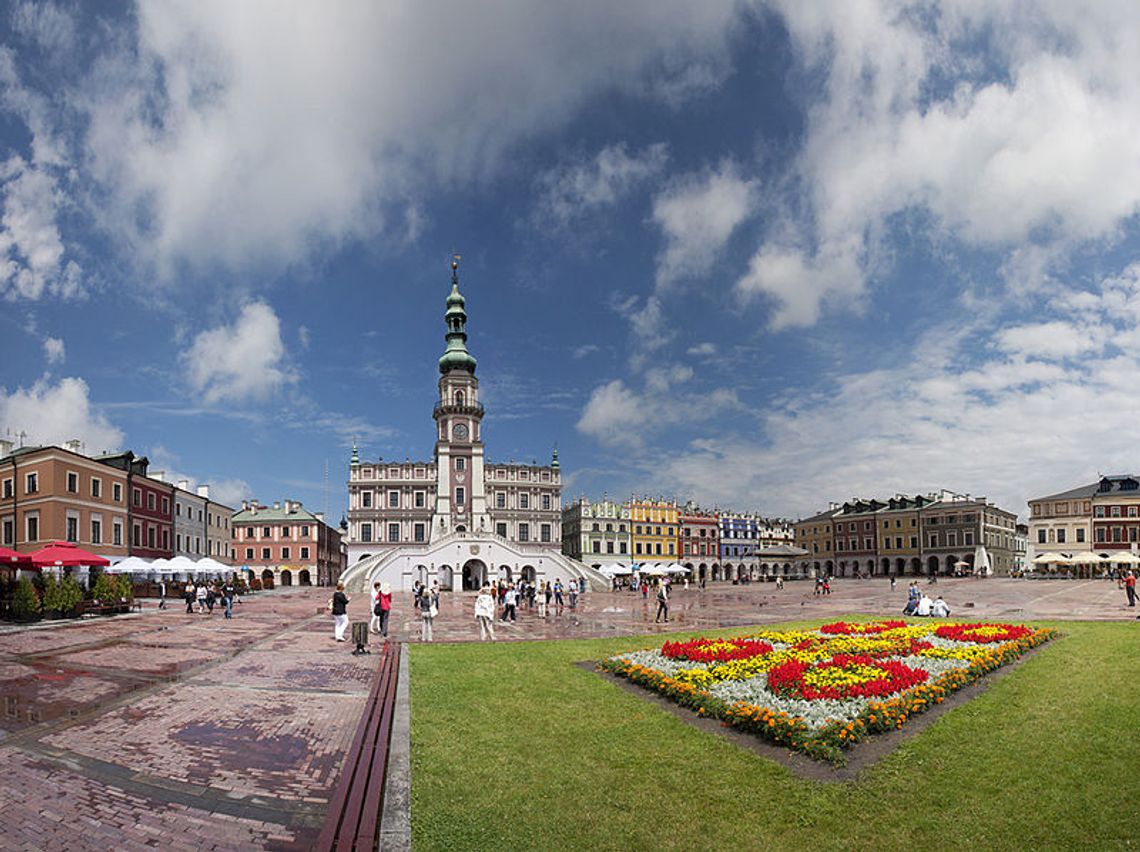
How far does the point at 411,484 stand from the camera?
291 ft

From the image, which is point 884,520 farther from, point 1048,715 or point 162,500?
point 1048,715

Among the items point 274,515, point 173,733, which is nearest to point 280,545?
point 274,515

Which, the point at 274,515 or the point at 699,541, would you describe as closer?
the point at 274,515

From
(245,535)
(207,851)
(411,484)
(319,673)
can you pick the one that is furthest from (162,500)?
(207,851)

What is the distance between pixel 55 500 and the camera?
47.0 meters

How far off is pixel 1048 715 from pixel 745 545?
115 m

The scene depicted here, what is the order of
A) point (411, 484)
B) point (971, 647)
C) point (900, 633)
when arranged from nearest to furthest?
point (971, 647) < point (900, 633) < point (411, 484)

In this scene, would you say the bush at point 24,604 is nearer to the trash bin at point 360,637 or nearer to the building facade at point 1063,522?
the trash bin at point 360,637

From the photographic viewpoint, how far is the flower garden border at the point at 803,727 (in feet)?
32.6

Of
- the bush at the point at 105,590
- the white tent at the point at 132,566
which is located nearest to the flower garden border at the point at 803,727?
the bush at the point at 105,590

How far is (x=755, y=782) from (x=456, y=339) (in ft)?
282

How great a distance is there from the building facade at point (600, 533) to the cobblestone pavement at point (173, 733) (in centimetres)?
7926

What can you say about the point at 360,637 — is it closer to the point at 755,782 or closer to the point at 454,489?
the point at 755,782

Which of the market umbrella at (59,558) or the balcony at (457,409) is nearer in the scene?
the market umbrella at (59,558)
